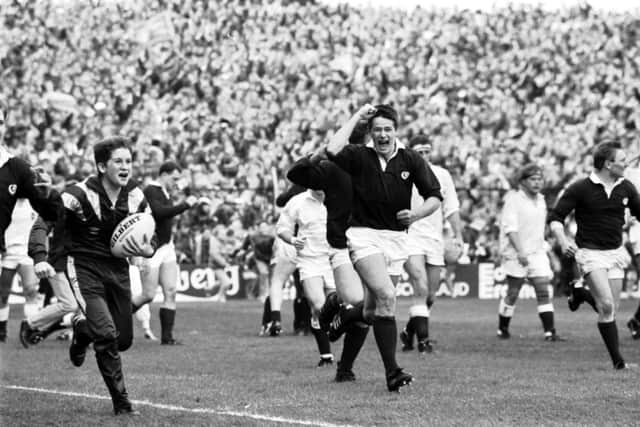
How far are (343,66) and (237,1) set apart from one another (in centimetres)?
460

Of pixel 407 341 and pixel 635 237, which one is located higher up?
pixel 635 237

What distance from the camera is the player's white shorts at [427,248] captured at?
1480 centimetres

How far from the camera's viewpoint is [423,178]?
34.8ft

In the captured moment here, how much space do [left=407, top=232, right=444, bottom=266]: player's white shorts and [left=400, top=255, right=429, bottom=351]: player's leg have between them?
101 millimetres

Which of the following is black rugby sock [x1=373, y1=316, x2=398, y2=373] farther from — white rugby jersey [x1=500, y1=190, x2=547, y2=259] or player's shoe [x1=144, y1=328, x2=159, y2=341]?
player's shoe [x1=144, y1=328, x2=159, y2=341]

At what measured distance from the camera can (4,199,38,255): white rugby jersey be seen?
17094 millimetres

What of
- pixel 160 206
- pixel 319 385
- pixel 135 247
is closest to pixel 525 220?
pixel 160 206

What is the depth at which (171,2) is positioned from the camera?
128 ft

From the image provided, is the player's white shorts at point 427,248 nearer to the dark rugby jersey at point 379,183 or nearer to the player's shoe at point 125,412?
the dark rugby jersey at point 379,183

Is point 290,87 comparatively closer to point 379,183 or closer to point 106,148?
point 379,183

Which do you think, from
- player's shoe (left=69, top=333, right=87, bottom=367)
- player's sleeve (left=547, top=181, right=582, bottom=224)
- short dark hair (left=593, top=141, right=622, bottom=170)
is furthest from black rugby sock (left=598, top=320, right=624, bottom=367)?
player's shoe (left=69, top=333, right=87, bottom=367)

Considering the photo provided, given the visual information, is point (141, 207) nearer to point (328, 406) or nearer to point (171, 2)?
point (328, 406)

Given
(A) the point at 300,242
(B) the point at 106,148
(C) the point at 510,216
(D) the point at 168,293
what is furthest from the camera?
(C) the point at 510,216

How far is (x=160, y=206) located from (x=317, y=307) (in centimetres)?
231
